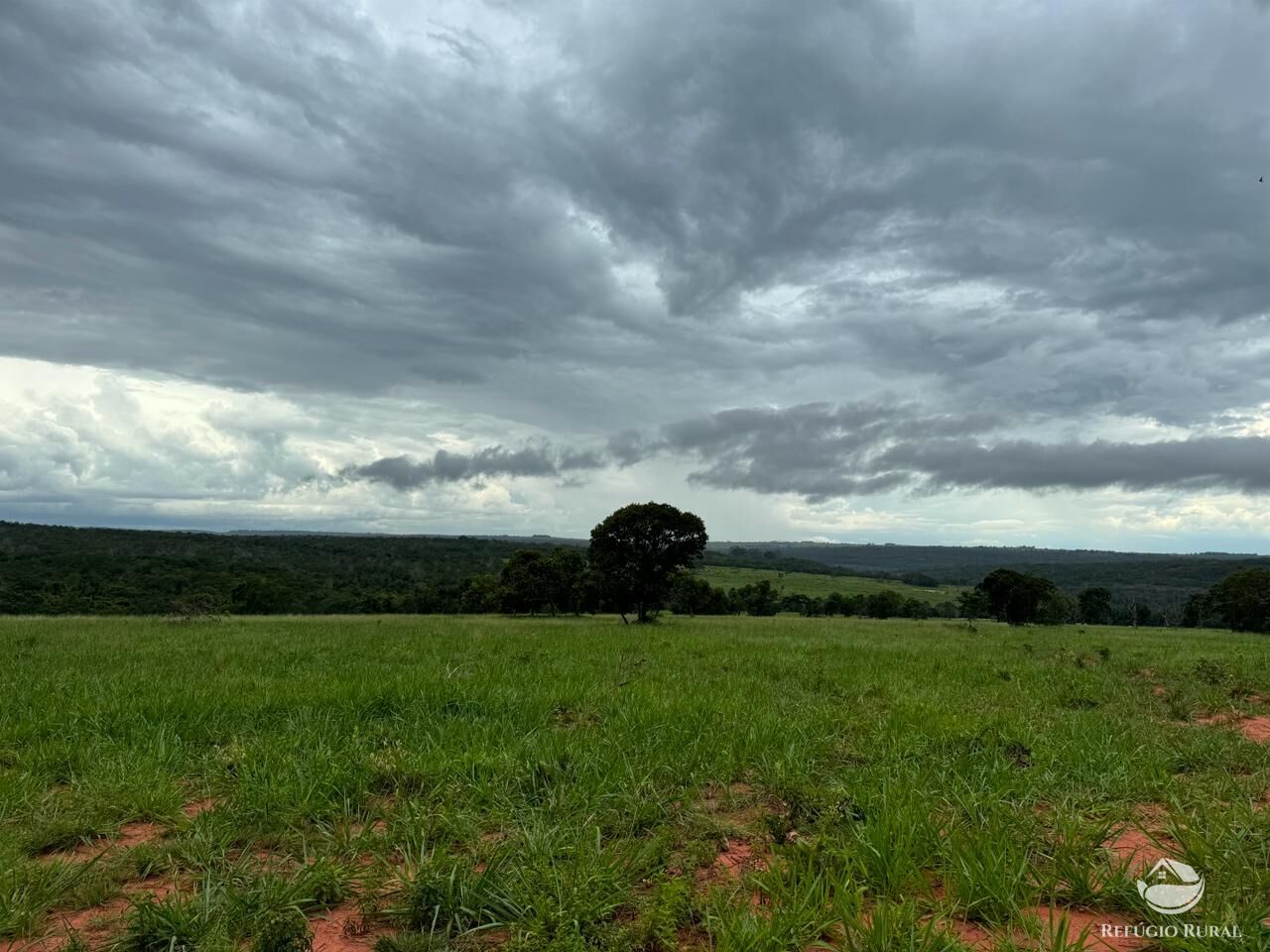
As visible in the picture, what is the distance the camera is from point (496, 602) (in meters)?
69.1

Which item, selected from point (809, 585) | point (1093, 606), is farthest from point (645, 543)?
point (809, 585)

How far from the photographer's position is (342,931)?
3996 mm

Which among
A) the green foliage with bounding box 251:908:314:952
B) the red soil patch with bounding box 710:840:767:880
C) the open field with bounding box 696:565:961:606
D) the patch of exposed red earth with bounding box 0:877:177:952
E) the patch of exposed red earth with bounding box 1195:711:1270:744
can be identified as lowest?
the open field with bounding box 696:565:961:606

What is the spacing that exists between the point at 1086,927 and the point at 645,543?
40.5 metres

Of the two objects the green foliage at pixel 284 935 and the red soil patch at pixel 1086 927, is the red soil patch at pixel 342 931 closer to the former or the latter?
the green foliage at pixel 284 935

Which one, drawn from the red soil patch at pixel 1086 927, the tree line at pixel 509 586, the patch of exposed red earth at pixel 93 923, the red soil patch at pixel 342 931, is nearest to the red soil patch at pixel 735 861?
the red soil patch at pixel 1086 927

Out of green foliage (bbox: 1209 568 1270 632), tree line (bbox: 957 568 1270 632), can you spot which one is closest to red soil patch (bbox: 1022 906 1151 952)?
tree line (bbox: 957 568 1270 632)

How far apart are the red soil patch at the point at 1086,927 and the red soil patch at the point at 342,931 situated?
4.05 metres

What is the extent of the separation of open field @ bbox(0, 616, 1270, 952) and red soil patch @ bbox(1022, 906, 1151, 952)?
0.09ft

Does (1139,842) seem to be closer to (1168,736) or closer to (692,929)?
(692,929)

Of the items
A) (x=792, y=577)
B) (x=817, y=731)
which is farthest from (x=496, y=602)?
(x=792, y=577)

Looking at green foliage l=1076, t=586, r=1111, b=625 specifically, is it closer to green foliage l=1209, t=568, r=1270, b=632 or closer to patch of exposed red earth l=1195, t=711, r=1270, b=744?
green foliage l=1209, t=568, r=1270, b=632

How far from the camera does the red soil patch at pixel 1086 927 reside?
3729 mm

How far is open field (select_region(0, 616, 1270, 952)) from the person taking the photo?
3.94 m
